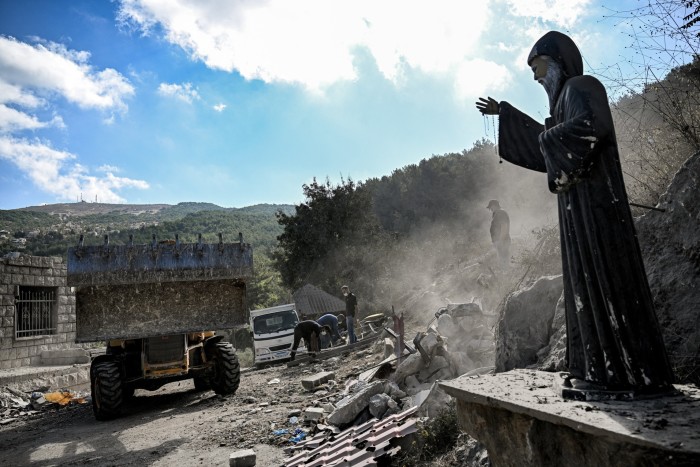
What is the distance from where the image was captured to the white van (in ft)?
48.3

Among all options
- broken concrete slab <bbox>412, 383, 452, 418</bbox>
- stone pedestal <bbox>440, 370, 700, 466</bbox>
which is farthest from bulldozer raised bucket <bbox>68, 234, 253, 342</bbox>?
stone pedestal <bbox>440, 370, 700, 466</bbox>

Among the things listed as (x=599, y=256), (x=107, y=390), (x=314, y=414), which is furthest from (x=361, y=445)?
(x=107, y=390)

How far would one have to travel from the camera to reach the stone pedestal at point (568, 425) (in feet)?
5.33

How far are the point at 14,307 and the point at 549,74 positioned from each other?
49.8 feet

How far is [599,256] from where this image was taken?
237cm

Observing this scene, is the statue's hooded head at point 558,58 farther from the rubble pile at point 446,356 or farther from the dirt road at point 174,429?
the dirt road at point 174,429

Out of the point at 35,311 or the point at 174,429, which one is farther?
the point at 35,311

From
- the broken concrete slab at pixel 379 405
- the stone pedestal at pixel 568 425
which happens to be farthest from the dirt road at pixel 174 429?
the stone pedestal at pixel 568 425

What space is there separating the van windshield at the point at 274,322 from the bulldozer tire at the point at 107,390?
6997 millimetres

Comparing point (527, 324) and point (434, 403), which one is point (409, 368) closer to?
point (434, 403)

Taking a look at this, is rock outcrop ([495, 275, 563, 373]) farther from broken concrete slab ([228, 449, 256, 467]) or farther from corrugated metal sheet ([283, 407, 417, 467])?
broken concrete slab ([228, 449, 256, 467])

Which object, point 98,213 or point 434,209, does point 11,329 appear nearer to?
point 434,209

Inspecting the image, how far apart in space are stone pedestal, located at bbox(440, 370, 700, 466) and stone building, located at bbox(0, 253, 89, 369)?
14.0 metres

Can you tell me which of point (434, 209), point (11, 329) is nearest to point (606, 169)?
point (11, 329)
